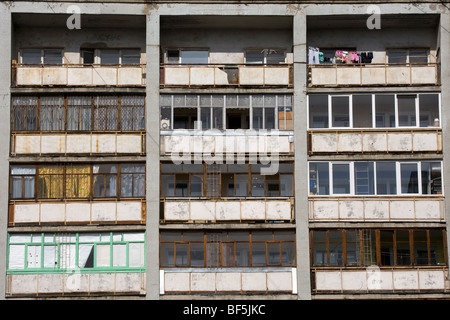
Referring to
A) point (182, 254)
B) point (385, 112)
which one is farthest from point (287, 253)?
point (385, 112)

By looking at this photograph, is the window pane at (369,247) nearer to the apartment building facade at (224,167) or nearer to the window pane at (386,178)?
the apartment building facade at (224,167)

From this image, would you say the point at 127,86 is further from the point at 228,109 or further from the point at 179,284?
the point at 179,284

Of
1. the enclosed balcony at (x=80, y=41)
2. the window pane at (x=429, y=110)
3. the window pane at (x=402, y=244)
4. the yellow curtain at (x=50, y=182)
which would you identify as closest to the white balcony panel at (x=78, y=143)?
the yellow curtain at (x=50, y=182)

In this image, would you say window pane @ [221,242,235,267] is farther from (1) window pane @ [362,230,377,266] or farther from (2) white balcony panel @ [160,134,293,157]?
(1) window pane @ [362,230,377,266]

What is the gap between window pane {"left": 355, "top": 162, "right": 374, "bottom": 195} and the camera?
88.7 ft

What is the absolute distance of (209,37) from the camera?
28.7 meters

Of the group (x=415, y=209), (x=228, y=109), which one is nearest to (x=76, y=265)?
(x=228, y=109)

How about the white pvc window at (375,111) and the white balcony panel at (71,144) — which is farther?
the white pvc window at (375,111)

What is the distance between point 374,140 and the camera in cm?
2702

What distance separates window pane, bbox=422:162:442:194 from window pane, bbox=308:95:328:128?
4.00 meters

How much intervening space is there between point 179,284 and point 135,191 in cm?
376

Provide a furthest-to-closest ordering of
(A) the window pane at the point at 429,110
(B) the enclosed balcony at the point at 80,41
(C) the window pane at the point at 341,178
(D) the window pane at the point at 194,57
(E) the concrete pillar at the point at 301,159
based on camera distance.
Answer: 1. (D) the window pane at the point at 194,57
2. (B) the enclosed balcony at the point at 80,41
3. (A) the window pane at the point at 429,110
4. (C) the window pane at the point at 341,178
5. (E) the concrete pillar at the point at 301,159

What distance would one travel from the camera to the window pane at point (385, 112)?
27.6 m

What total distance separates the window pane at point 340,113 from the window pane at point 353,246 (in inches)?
162
